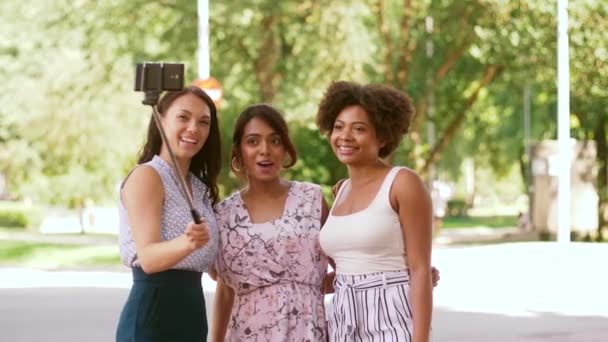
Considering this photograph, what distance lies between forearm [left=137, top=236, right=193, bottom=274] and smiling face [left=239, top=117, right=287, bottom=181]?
0.78 m

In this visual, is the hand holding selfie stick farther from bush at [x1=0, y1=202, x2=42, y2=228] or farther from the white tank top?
bush at [x1=0, y1=202, x2=42, y2=228]

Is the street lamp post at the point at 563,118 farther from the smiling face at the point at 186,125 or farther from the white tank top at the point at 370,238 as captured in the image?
the smiling face at the point at 186,125

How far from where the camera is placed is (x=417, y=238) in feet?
16.9

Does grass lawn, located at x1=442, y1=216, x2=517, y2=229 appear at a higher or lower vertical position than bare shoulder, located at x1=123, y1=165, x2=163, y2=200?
lower

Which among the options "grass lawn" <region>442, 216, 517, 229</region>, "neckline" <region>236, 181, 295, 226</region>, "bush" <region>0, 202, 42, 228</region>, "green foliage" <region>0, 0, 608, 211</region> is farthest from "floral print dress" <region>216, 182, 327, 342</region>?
"grass lawn" <region>442, 216, 517, 229</region>

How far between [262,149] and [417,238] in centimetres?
83

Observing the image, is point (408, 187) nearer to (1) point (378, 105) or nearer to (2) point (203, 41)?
(1) point (378, 105)

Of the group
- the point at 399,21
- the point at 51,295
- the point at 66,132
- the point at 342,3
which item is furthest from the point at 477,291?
the point at 66,132

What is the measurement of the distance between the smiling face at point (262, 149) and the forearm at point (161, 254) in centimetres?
78

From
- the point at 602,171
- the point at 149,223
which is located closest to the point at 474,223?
the point at 602,171

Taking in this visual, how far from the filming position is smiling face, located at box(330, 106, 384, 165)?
208 inches

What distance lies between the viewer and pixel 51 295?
60.3 ft

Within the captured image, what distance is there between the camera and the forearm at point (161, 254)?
4.84m

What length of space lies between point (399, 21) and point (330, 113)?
94.9ft
